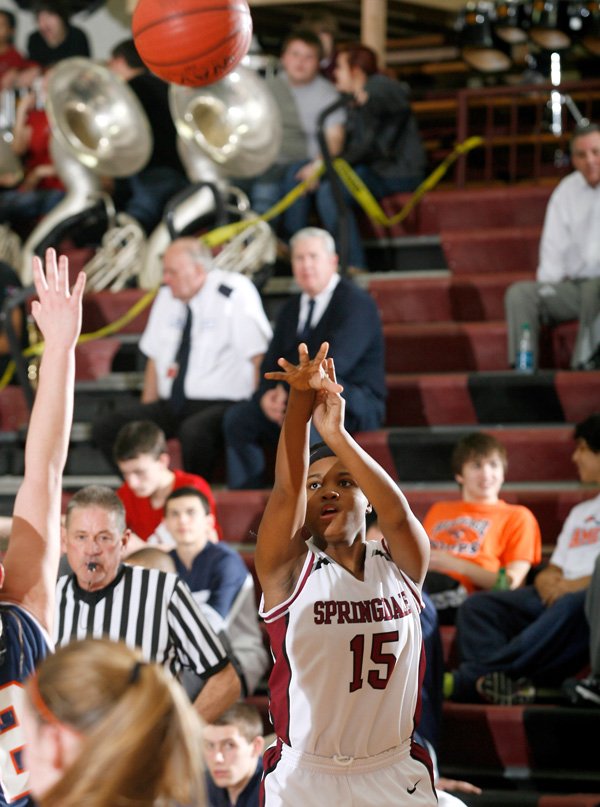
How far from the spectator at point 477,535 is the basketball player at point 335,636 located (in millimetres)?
2166

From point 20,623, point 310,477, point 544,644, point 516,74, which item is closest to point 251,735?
point 544,644

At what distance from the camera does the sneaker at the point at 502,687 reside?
4859 millimetres

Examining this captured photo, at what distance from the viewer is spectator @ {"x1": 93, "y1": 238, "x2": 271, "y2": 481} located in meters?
6.46

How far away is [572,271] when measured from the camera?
681cm

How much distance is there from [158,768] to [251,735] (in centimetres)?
269

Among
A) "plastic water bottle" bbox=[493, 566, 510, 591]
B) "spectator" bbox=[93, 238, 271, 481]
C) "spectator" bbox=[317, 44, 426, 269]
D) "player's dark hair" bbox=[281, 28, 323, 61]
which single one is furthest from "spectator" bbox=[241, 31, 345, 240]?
"plastic water bottle" bbox=[493, 566, 510, 591]

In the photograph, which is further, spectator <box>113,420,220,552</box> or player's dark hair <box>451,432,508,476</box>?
spectator <box>113,420,220,552</box>

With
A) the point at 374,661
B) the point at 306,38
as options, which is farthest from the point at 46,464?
the point at 306,38

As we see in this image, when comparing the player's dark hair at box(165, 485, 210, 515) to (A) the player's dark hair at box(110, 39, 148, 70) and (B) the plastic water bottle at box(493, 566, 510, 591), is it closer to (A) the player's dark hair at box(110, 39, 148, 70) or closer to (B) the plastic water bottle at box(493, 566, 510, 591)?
(B) the plastic water bottle at box(493, 566, 510, 591)

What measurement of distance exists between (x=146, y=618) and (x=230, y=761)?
0.62 metres

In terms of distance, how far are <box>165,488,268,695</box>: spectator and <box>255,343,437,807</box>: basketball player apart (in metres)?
1.98

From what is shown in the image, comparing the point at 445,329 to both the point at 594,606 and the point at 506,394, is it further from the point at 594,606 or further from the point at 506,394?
the point at 594,606

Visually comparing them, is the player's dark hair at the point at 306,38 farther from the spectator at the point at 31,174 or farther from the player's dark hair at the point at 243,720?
the player's dark hair at the point at 243,720

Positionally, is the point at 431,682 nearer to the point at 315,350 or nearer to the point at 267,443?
the point at 267,443
